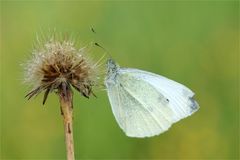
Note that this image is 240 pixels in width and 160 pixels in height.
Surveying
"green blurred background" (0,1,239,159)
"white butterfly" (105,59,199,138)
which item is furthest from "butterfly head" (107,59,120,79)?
"green blurred background" (0,1,239,159)

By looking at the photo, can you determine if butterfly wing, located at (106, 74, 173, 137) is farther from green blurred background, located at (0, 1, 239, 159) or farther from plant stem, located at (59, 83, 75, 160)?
green blurred background, located at (0, 1, 239, 159)

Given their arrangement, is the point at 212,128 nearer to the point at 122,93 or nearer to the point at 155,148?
the point at 155,148

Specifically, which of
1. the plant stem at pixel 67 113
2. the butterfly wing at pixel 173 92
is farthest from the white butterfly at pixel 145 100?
the plant stem at pixel 67 113

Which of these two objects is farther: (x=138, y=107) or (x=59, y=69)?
(x=138, y=107)

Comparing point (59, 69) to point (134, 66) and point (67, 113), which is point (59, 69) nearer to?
point (67, 113)

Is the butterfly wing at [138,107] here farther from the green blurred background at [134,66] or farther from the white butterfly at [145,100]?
the green blurred background at [134,66]

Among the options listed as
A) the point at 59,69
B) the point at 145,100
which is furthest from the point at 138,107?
the point at 59,69
